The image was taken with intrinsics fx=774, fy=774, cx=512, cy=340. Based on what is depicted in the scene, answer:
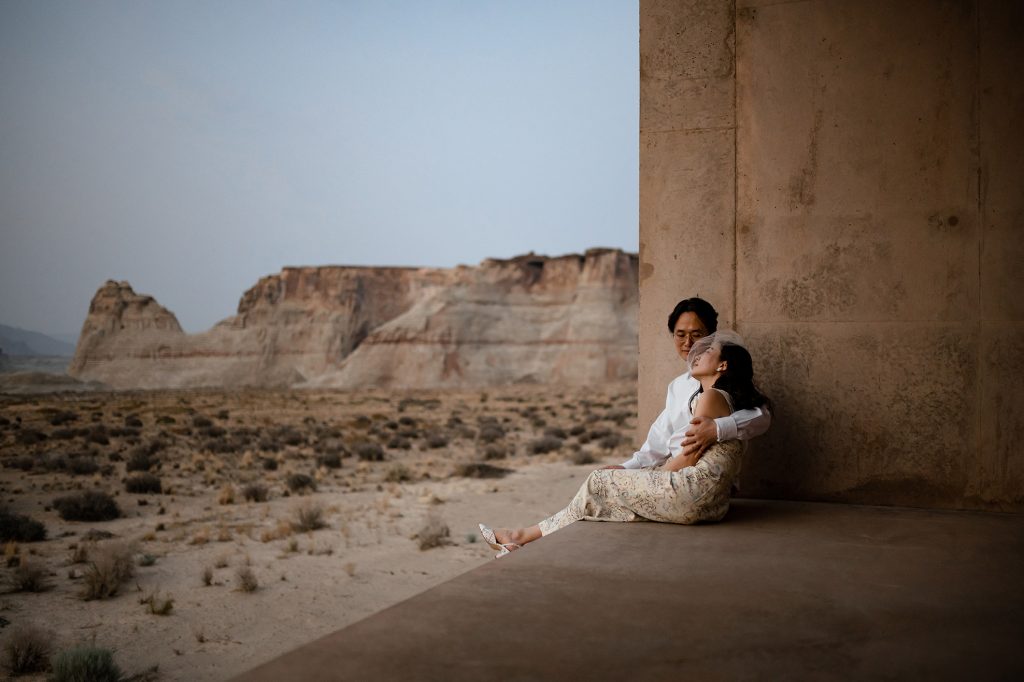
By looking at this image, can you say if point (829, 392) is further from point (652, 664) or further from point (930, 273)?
point (652, 664)

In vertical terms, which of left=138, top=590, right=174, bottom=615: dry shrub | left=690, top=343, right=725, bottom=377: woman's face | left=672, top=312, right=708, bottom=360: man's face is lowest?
left=138, top=590, right=174, bottom=615: dry shrub

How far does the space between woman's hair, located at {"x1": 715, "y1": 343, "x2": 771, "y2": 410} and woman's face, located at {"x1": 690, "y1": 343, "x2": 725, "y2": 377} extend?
29 mm

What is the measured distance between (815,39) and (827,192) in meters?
0.99

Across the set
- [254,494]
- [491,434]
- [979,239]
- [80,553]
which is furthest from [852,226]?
[491,434]

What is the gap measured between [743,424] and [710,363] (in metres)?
0.40

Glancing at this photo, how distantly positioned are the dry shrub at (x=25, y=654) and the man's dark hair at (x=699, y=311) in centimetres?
478

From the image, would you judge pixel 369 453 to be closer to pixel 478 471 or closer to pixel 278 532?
pixel 478 471

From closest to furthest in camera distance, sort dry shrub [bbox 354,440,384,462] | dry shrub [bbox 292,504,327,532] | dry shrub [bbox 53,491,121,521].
→ dry shrub [bbox 292,504,327,532] → dry shrub [bbox 53,491,121,521] → dry shrub [bbox 354,440,384,462]

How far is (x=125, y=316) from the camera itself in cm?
6531

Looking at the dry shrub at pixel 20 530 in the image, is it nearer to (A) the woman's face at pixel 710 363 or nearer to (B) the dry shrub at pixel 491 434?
(A) the woman's face at pixel 710 363

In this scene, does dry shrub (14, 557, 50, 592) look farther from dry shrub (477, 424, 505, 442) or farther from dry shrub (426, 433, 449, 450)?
dry shrub (477, 424, 505, 442)

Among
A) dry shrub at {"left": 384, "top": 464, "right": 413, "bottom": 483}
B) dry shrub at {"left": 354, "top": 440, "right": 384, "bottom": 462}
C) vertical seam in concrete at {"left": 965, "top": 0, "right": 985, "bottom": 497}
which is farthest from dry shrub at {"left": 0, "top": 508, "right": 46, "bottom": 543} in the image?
vertical seam in concrete at {"left": 965, "top": 0, "right": 985, "bottom": 497}

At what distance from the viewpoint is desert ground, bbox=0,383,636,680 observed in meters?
6.06

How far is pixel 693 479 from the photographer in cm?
392
